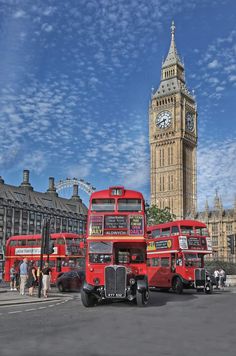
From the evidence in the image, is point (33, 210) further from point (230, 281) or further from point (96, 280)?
point (96, 280)

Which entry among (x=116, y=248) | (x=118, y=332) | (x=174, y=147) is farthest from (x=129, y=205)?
(x=174, y=147)

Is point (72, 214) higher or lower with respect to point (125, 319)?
higher

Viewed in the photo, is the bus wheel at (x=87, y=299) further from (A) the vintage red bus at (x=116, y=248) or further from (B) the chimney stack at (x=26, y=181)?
(B) the chimney stack at (x=26, y=181)

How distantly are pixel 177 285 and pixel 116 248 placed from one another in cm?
1110

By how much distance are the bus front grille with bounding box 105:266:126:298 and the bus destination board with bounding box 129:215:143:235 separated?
1.68 meters

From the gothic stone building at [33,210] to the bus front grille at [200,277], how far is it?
74.2 m

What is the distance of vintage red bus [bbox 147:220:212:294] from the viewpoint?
2869 centimetres

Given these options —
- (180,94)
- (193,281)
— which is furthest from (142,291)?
(180,94)

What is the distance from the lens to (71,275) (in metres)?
28.8

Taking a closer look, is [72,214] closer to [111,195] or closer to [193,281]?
[193,281]

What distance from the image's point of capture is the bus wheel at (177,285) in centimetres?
2889

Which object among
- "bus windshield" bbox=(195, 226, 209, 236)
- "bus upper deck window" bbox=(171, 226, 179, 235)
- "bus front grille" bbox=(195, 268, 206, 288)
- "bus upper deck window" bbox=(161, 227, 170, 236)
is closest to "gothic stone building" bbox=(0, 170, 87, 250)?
"bus upper deck window" bbox=(161, 227, 170, 236)

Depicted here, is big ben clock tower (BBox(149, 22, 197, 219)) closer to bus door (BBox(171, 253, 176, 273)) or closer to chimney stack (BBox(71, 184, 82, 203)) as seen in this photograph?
chimney stack (BBox(71, 184, 82, 203))

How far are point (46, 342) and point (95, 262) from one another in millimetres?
9363
